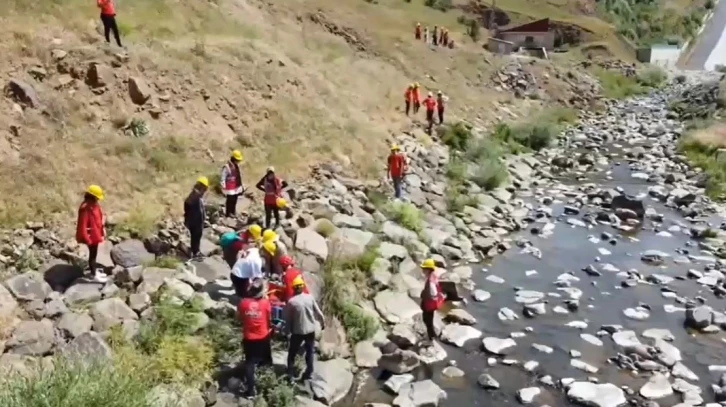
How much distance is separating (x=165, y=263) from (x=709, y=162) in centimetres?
2401

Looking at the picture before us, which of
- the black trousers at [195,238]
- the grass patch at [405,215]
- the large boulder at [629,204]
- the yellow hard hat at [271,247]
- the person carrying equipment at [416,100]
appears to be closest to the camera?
the yellow hard hat at [271,247]

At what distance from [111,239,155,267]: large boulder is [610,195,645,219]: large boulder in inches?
624

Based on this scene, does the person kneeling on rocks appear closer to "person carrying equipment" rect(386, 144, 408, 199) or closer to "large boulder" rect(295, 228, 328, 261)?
"large boulder" rect(295, 228, 328, 261)

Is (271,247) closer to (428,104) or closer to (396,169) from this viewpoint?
(396,169)

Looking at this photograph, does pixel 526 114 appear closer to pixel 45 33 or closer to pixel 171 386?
pixel 45 33

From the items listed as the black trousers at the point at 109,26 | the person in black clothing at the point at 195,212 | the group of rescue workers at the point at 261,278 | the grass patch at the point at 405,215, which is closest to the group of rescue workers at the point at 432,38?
the black trousers at the point at 109,26

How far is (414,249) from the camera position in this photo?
18500 millimetres

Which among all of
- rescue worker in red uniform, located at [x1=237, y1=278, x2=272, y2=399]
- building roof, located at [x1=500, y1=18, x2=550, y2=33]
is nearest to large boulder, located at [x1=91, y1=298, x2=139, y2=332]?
rescue worker in red uniform, located at [x1=237, y1=278, x2=272, y2=399]

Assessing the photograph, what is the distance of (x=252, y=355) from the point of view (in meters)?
11.0

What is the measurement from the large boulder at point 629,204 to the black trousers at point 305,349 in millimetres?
15126

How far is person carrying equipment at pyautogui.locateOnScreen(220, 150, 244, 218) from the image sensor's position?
16422 millimetres

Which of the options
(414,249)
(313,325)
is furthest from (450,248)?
(313,325)

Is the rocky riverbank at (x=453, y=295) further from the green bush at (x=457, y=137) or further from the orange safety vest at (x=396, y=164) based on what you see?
the green bush at (x=457, y=137)

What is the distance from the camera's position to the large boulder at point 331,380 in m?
11.9
